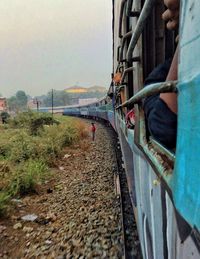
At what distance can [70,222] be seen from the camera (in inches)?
239

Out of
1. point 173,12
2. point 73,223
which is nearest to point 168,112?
point 173,12

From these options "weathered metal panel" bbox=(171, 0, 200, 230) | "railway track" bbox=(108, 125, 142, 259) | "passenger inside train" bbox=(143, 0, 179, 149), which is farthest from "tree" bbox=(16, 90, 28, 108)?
"weathered metal panel" bbox=(171, 0, 200, 230)

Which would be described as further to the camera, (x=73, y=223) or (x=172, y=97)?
(x=73, y=223)

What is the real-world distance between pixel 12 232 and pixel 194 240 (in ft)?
18.4

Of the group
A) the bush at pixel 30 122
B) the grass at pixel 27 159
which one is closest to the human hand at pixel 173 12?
the grass at pixel 27 159

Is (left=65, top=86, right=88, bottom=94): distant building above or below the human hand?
above

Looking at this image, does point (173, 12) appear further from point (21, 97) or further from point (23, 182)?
point (21, 97)

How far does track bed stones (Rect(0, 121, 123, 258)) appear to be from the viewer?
493 cm

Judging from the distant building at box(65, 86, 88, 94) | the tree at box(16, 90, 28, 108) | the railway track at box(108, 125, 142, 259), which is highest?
the distant building at box(65, 86, 88, 94)

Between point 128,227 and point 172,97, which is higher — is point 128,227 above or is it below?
below

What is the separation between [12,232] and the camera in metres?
6.02

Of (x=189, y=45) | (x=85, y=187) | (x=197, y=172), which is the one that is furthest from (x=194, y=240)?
(x=85, y=187)

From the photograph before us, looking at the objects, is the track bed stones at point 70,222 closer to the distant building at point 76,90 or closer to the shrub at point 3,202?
the shrub at point 3,202

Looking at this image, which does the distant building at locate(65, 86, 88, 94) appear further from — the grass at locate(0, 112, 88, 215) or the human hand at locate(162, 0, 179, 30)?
the human hand at locate(162, 0, 179, 30)
